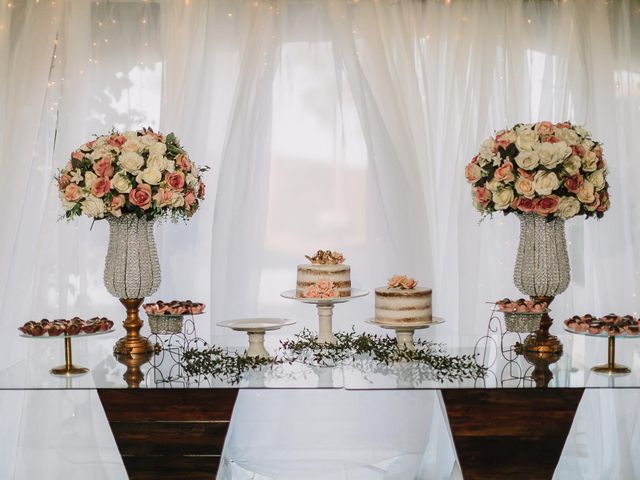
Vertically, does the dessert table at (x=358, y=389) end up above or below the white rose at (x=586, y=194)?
below

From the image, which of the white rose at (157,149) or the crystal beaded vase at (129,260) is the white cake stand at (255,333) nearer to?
the crystal beaded vase at (129,260)

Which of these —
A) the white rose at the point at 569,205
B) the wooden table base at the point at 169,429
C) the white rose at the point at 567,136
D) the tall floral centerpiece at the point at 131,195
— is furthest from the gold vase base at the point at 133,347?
the white rose at the point at 567,136

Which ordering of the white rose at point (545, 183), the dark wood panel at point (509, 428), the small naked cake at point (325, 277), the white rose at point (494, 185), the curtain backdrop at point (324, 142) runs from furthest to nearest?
the curtain backdrop at point (324, 142)
the small naked cake at point (325, 277)
the white rose at point (494, 185)
the white rose at point (545, 183)
the dark wood panel at point (509, 428)

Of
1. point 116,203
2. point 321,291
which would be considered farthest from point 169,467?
point 116,203

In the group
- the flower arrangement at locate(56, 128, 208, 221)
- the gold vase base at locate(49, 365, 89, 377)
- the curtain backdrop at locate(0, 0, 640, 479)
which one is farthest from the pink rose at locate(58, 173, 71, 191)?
the curtain backdrop at locate(0, 0, 640, 479)

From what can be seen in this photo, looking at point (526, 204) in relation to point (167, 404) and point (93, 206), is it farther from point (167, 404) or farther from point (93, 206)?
point (93, 206)

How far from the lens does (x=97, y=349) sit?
337 cm

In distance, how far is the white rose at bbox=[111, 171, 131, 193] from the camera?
3.07 meters

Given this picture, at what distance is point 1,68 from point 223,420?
2722 mm

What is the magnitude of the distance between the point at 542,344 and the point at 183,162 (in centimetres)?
160

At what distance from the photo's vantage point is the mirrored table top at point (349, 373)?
278 cm

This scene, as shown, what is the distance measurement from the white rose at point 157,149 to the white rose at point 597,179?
1.64 metres

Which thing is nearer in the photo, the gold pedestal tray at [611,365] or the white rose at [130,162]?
the gold pedestal tray at [611,365]

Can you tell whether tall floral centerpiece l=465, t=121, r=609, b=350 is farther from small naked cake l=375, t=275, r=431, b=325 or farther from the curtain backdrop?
the curtain backdrop
